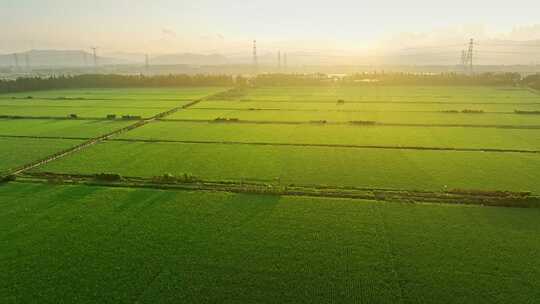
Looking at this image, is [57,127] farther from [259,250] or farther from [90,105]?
[259,250]

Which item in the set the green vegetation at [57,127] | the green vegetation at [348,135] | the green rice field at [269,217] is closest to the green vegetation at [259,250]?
the green rice field at [269,217]

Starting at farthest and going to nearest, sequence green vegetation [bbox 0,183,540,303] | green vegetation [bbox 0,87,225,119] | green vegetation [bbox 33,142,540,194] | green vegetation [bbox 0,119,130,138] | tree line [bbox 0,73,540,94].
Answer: tree line [bbox 0,73,540,94] < green vegetation [bbox 0,87,225,119] < green vegetation [bbox 0,119,130,138] < green vegetation [bbox 33,142,540,194] < green vegetation [bbox 0,183,540,303]

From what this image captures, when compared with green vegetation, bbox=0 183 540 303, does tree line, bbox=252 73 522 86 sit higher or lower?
higher

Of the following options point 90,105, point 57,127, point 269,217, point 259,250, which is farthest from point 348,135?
point 90,105

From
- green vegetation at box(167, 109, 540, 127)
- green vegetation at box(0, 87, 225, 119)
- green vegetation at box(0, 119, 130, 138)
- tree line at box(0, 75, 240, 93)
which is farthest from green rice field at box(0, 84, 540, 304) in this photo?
tree line at box(0, 75, 240, 93)

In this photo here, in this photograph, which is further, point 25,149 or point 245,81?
point 245,81

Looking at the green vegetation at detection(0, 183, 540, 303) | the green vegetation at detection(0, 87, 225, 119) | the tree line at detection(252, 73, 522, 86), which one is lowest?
the green vegetation at detection(0, 183, 540, 303)

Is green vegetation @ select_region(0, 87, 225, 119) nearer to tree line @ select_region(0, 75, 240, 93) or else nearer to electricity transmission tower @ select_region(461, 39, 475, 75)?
tree line @ select_region(0, 75, 240, 93)

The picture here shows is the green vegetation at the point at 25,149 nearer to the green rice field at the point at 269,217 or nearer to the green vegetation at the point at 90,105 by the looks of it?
the green rice field at the point at 269,217
